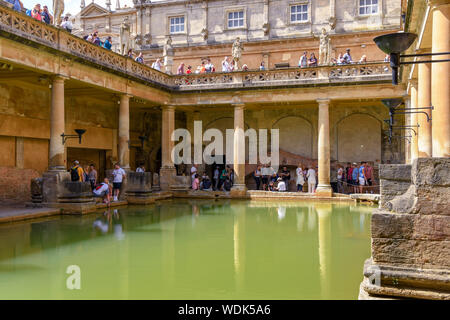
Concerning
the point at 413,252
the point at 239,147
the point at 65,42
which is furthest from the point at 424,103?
the point at 65,42

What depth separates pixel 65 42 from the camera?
1405 cm

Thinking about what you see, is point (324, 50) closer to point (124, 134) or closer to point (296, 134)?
point (296, 134)

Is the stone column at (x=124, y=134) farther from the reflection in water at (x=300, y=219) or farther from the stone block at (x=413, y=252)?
the stone block at (x=413, y=252)

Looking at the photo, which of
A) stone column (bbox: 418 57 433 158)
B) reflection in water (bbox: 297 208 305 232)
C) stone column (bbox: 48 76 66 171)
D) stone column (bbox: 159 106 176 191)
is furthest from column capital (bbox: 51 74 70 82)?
stone column (bbox: 418 57 433 158)

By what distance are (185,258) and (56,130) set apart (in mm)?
9093

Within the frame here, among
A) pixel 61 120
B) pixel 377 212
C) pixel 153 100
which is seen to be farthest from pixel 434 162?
pixel 153 100

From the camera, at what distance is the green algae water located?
509 cm

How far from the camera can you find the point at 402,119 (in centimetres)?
2306

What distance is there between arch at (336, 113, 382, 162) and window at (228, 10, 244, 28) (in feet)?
28.4

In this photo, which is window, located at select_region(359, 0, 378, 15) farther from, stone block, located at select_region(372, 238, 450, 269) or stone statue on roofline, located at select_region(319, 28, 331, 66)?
stone block, located at select_region(372, 238, 450, 269)

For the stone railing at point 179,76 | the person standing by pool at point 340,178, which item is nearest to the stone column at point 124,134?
the stone railing at point 179,76

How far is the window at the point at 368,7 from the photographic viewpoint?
936 inches

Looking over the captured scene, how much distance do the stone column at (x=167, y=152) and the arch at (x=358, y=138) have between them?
9713 millimetres
